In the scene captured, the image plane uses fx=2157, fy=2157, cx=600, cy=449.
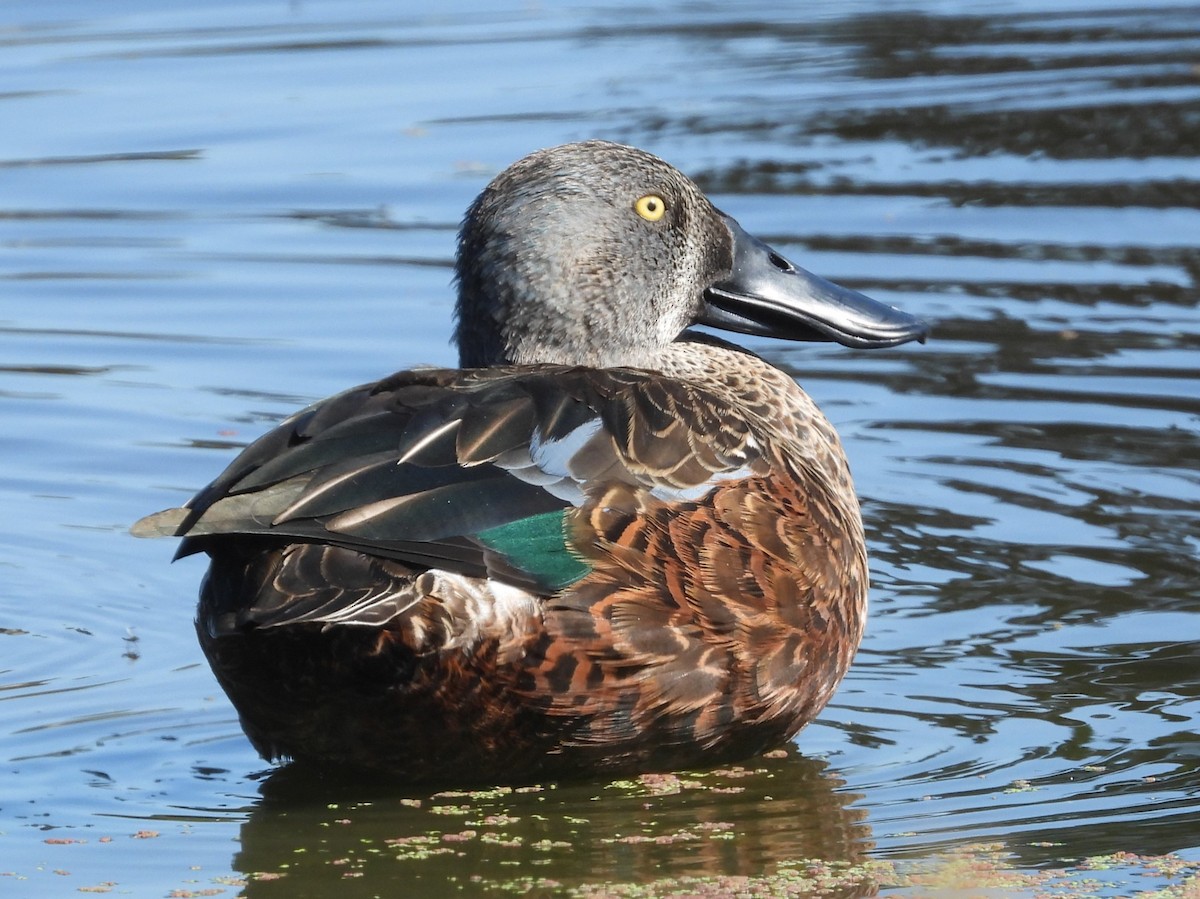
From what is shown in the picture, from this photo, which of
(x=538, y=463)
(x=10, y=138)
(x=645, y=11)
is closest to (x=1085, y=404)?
(x=538, y=463)

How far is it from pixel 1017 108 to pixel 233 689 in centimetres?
860

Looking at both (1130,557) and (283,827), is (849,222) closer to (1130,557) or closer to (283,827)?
(1130,557)

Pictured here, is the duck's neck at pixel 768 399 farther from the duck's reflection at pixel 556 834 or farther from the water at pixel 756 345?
the duck's reflection at pixel 556 834

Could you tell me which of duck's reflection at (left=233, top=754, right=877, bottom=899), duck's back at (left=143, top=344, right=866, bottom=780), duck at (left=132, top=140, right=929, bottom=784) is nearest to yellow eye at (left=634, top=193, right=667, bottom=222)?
duck at (left=132, top=140, right=929, bottom=784)

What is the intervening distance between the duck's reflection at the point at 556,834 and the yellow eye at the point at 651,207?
1495 mm

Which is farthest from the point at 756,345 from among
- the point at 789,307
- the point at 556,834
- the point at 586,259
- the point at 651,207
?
the point at 556,834

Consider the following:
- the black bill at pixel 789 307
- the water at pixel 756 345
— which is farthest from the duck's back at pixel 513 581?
the black bill at pixel 789 307

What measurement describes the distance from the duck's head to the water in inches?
43.3

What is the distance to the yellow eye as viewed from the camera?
570cm

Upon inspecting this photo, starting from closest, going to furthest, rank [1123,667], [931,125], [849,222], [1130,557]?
[1123,667]
[1130,557]
[849,222]
[931,125]

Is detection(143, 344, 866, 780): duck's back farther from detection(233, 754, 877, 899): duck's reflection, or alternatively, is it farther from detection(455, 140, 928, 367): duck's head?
detection(455, 140, 928, 367): duck's head

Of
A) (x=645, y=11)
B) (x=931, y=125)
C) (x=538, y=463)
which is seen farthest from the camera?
(x=645, y=11)

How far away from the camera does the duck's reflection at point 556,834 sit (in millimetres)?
4336

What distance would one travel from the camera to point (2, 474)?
7.55 meters
